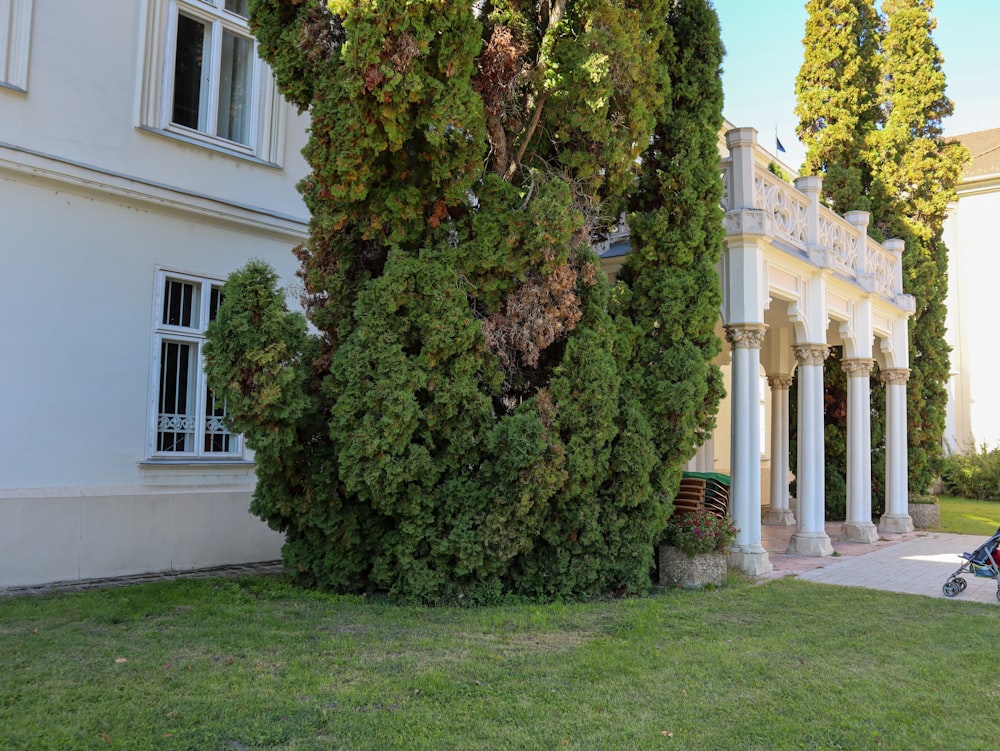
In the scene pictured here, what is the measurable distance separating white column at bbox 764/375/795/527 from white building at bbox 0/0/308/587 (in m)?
10.3

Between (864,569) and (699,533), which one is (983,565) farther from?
(699,533)

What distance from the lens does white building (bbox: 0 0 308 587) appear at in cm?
786

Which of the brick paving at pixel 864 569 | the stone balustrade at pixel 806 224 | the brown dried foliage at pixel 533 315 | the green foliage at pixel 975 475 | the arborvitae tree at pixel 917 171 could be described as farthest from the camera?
the green foliage at pixel 975 475

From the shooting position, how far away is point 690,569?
8188mm

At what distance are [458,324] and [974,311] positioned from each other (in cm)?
2864

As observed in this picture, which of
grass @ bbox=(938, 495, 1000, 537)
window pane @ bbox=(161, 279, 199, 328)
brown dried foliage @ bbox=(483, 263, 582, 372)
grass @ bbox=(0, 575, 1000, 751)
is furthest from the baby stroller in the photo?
window pane @ bbox=(161, 279, 199, 328)

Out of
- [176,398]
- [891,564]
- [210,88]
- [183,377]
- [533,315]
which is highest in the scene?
[210,88]

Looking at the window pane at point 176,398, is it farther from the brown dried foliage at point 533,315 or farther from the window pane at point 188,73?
the brown dried foliage at point 533,315

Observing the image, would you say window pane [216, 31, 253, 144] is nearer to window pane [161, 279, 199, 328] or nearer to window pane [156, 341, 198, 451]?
window pane [161, 279, 199, 328]

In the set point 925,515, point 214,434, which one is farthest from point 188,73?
point 925,515

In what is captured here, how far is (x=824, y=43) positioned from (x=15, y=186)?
1480 centimetres

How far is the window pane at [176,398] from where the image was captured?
8.97m

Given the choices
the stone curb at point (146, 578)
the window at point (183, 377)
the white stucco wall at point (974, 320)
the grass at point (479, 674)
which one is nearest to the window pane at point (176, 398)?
the window at point (183, 377)

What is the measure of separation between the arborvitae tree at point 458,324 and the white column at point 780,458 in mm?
8558
